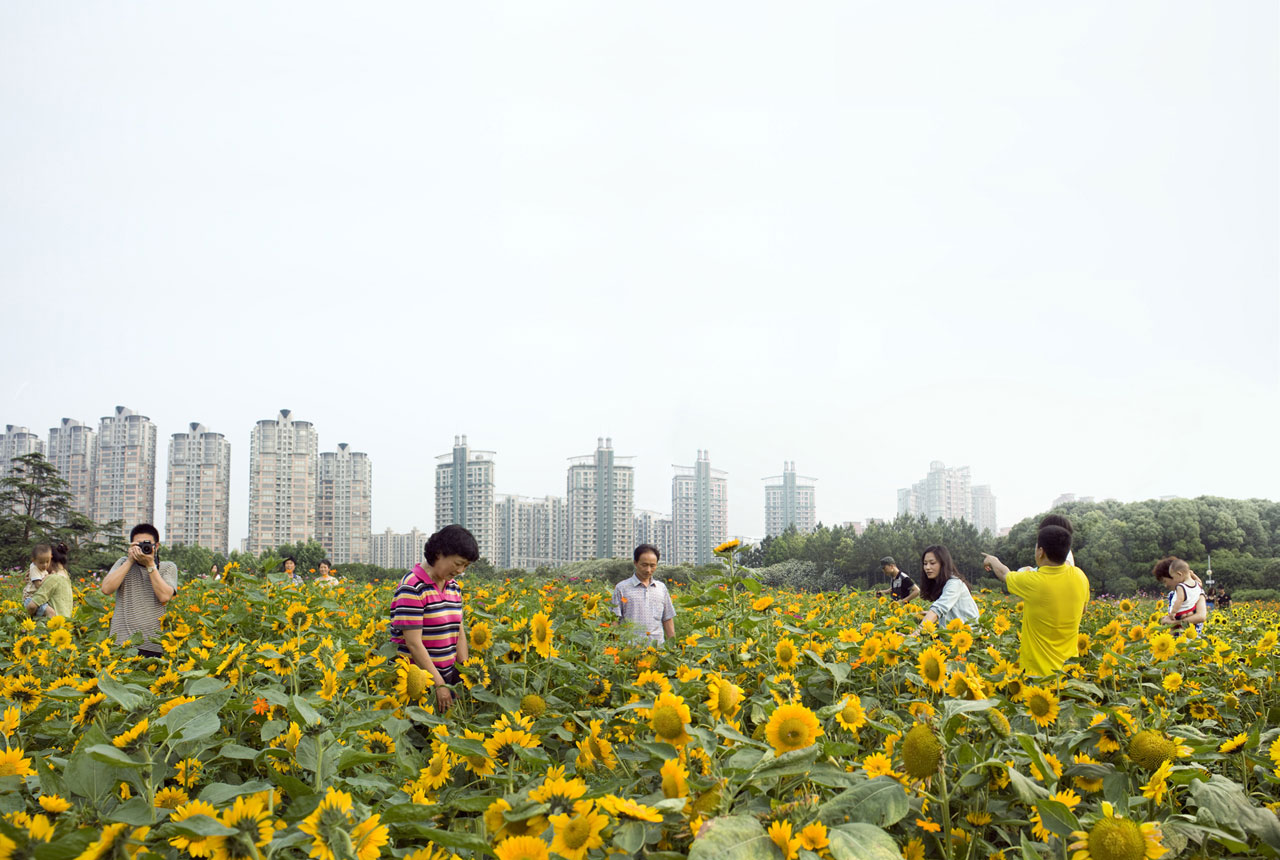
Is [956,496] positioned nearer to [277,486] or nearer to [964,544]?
[964,544]

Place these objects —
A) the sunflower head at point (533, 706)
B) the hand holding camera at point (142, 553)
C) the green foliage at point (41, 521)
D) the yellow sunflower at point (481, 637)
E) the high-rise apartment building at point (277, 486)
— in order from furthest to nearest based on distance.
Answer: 1. the high-rise apartment building at point (277, 486)
2. the green foliage at point (41, 521)
3. the hand holding camera at point (142, 553)
4. the yellow sunflower at point (481, 637)
5. the sunflower head at point (533, 706)

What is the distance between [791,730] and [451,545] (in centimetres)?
204

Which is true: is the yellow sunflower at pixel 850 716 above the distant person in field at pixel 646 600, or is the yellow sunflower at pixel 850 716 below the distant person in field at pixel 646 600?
above

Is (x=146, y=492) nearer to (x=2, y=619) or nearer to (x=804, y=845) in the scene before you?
(x=2, y=619)

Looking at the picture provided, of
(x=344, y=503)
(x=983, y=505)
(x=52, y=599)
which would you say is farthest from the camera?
(x=983, y=505)

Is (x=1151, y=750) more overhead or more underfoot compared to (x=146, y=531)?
more underfoot

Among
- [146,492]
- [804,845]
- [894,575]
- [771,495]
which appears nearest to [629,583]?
[894,575]

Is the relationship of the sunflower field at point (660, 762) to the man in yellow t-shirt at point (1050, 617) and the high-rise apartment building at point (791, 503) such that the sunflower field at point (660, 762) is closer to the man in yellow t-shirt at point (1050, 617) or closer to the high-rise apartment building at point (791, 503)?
the man in yellow t-shirt at point (1050, 617)

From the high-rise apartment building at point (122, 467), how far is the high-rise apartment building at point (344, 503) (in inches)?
369

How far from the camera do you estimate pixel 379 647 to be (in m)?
3.10

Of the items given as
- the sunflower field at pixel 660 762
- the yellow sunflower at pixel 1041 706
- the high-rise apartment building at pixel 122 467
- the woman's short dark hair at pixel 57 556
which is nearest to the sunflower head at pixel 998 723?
the sunflower field at pixel 660 762

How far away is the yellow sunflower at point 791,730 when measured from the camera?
1.16m

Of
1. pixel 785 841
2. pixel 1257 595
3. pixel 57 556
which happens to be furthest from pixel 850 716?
pixel 1257 595

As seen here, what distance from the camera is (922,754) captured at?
111 cm
